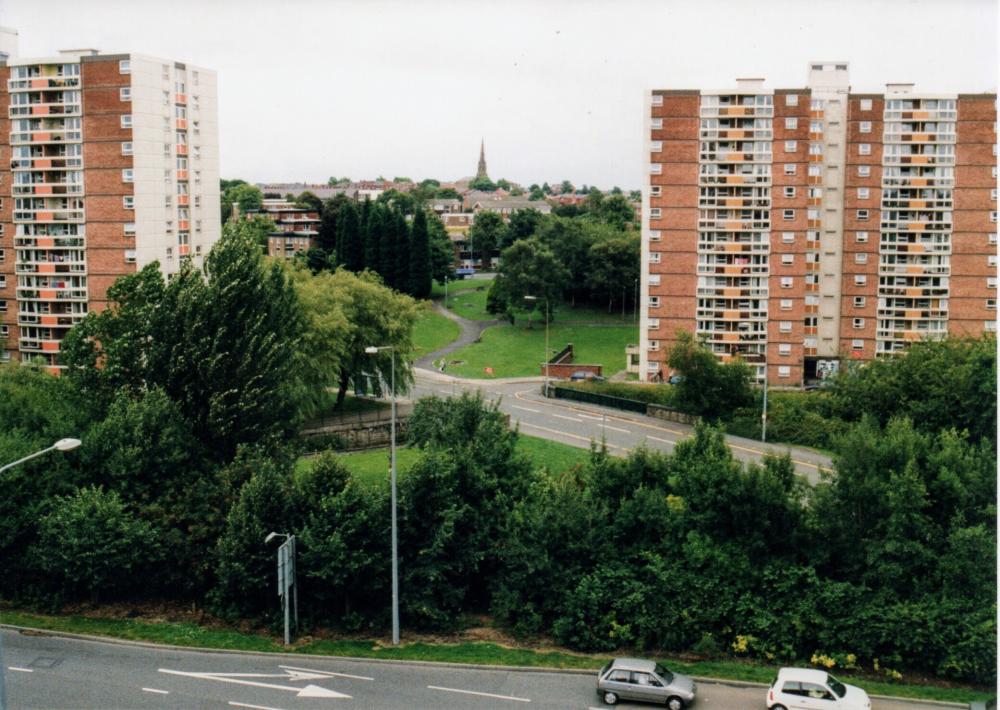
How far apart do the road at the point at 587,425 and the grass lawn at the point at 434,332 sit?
A: 30.9ft

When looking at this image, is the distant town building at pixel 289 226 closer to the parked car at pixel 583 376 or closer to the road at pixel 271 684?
the parked car at pixel 583 376

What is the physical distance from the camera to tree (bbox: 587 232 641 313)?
7148 cm

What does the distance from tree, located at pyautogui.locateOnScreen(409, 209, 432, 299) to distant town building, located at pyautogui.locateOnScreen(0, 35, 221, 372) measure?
2516 centimetres

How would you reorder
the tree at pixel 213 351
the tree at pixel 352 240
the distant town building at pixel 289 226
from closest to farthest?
the tree at pixel 213 351 → the tree at pixel 352 240 → the distant town building at pixel 289 226

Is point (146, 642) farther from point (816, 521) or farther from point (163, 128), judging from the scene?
point (163, 128)

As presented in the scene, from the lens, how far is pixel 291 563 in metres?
24.7

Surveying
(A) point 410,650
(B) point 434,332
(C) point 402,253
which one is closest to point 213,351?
(A) point 410,650

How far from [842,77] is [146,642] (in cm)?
4557

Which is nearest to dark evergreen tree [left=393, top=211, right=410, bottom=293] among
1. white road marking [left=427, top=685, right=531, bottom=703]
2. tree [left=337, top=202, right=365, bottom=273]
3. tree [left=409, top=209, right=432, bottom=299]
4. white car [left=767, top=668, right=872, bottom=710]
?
tree [left=409, top=209, right=432, bottom=299]

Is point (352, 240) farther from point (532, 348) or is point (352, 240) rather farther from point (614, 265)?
point (532, 348)

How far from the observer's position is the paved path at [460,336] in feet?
204

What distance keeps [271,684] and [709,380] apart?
96.8 ft

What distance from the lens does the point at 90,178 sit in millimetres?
49688

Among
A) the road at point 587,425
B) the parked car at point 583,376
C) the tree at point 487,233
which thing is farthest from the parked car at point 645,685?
the tree at point 487,233
